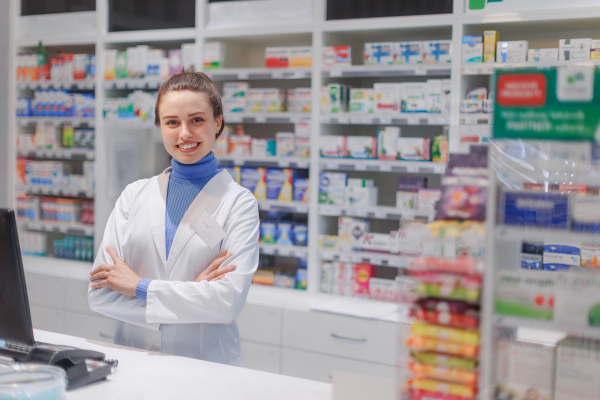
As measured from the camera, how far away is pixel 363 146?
14.1ft

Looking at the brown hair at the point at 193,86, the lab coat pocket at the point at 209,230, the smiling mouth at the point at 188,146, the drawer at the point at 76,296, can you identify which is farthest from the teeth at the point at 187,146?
the drawer at the point at 76,296

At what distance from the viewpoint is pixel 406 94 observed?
4.15 metres

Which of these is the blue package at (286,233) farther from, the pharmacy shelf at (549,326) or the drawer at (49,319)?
the pharmacy shelf at (549,326)

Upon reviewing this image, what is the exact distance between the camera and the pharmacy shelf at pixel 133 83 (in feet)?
16.4

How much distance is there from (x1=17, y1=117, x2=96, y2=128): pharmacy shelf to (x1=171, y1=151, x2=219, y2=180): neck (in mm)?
3226

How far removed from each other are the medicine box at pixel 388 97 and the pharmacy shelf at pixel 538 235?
309cm

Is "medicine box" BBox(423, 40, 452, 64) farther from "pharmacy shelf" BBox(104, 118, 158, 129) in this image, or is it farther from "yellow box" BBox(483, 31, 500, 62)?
"pharmacy shelf" BBox(104, 118, 158, 129)

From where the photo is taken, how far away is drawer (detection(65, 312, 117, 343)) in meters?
4.78

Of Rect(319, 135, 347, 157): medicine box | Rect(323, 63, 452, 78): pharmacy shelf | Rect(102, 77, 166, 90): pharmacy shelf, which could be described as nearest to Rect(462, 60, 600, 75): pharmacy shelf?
Rect(323, 63, 452, 78): pharmacy shelf

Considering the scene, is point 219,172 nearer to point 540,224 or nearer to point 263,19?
point 540,224

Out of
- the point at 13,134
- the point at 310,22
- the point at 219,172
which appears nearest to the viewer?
the point at 219,172


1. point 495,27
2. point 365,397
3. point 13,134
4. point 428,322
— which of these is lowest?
point 365,397

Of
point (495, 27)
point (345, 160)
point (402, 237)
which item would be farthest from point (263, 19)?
point (402, 237)

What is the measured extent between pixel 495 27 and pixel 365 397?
3348 millimetres
